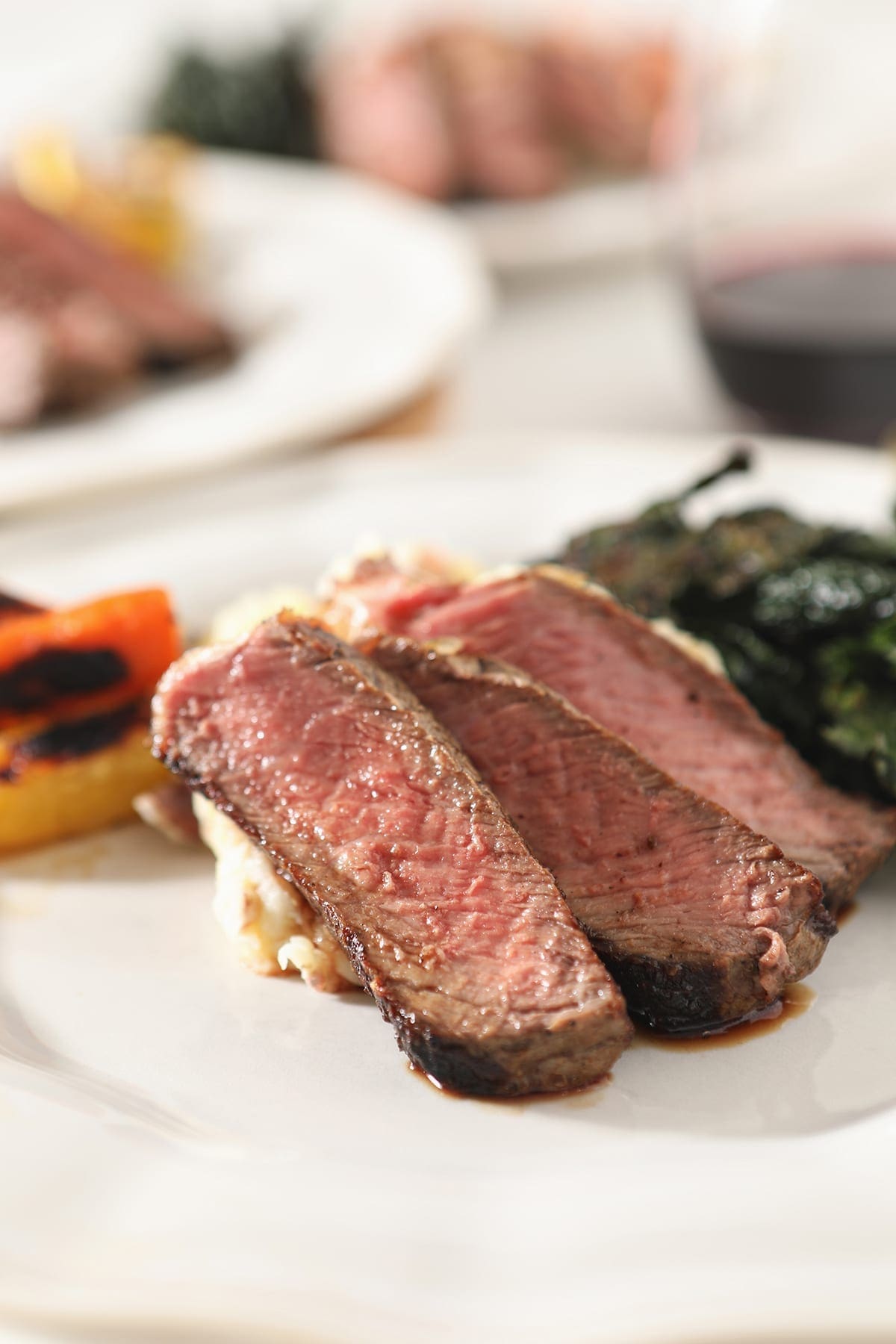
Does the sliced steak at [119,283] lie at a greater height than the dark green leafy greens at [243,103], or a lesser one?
lesser

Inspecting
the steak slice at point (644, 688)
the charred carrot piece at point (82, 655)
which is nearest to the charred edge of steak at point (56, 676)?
the charred carrot piece at point (82, 655)

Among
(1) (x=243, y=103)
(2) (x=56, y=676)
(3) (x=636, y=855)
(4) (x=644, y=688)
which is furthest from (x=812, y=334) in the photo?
(1) (x=243, y=103)

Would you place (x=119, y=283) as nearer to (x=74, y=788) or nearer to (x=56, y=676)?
(x=56, y=676)

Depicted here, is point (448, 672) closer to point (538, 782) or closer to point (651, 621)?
point (538, 782)

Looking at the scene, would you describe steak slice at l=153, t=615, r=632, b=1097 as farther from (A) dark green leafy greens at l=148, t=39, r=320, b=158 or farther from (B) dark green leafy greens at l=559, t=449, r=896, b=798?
(A) dark green leafy greens at l=148, t=39, r=320, b=158

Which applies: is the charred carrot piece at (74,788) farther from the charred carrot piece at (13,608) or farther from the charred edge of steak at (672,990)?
the charred edge of steak at (672,990)

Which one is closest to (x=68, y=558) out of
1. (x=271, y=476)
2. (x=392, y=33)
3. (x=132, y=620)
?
(x=271, y=476)

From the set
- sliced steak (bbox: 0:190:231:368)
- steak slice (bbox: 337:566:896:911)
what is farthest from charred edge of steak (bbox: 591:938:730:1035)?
sliced steak (bbox: 0:190:231:368)
